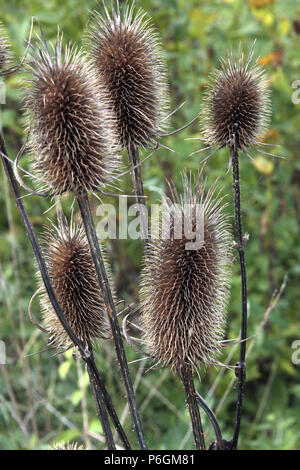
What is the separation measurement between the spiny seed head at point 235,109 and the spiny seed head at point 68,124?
14.9 inches

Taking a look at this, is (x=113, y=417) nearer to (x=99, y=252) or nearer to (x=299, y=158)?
(x=99, y=252)

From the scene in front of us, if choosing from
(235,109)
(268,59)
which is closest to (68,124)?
(235,109)

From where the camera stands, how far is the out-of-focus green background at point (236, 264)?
387 cm

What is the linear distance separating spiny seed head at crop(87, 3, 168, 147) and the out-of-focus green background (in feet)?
5.81

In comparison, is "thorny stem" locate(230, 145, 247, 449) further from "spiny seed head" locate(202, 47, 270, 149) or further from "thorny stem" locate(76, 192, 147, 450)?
"thorny stem" locate(76, 192, 147, 450)

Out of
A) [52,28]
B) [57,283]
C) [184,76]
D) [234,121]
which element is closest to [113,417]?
[57,283]

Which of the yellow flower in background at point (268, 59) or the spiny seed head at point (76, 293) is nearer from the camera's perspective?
the spiny seed head at point (76, 293)

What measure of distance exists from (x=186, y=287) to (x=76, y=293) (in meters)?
0.36

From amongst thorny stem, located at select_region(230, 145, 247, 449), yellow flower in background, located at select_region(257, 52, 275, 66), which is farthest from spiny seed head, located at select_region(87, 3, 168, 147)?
yellow flower in background, located at select_region(257, 52, 275, 66)

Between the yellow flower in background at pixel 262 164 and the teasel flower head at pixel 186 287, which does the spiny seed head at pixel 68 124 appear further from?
the yellow flower in background at pixel 262 164

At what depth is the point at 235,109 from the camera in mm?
1861

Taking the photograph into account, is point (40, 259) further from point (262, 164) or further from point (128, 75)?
point (262, 164)

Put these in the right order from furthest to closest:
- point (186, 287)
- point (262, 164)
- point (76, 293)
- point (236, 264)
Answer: point (236, 264) → point (262, 164) → point (76, 293) → point (186, 287)

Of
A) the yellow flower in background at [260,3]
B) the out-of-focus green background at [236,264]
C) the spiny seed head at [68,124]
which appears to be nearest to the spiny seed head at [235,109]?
the spiny seed head at [68,124]
